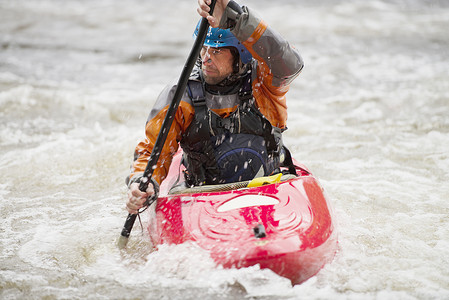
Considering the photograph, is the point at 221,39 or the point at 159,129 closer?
the point at 221,39

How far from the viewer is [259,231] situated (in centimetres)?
248

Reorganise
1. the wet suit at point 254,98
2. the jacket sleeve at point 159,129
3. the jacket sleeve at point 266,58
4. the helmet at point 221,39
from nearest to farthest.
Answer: the jacket sleeve at point 266,58 → the wet suit at point 254,98 → the helmet at point 221,39 → the jacket sleeve at point 159,129

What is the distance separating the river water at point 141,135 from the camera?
273 centimetres

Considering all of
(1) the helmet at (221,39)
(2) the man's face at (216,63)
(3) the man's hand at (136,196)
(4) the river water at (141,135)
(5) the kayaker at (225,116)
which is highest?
(1) the helmet at (221,39)

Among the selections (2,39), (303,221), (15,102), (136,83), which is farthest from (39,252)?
(2,39)

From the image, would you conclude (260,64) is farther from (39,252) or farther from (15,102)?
(15,102)

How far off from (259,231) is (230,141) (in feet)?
2.28

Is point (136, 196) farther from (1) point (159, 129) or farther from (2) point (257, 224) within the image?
(2) point (257, 224)

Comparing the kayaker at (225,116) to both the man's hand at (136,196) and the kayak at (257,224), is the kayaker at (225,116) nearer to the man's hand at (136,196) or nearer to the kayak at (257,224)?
the man's hand at (136,196)

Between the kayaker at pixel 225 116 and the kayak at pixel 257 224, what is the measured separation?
183 mm

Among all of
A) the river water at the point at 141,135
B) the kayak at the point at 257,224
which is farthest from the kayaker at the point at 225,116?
the river water at the point at 141,135

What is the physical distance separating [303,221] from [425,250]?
1.06m

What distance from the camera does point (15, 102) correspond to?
281 inches

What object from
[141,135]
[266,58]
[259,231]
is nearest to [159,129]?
[266,58]
